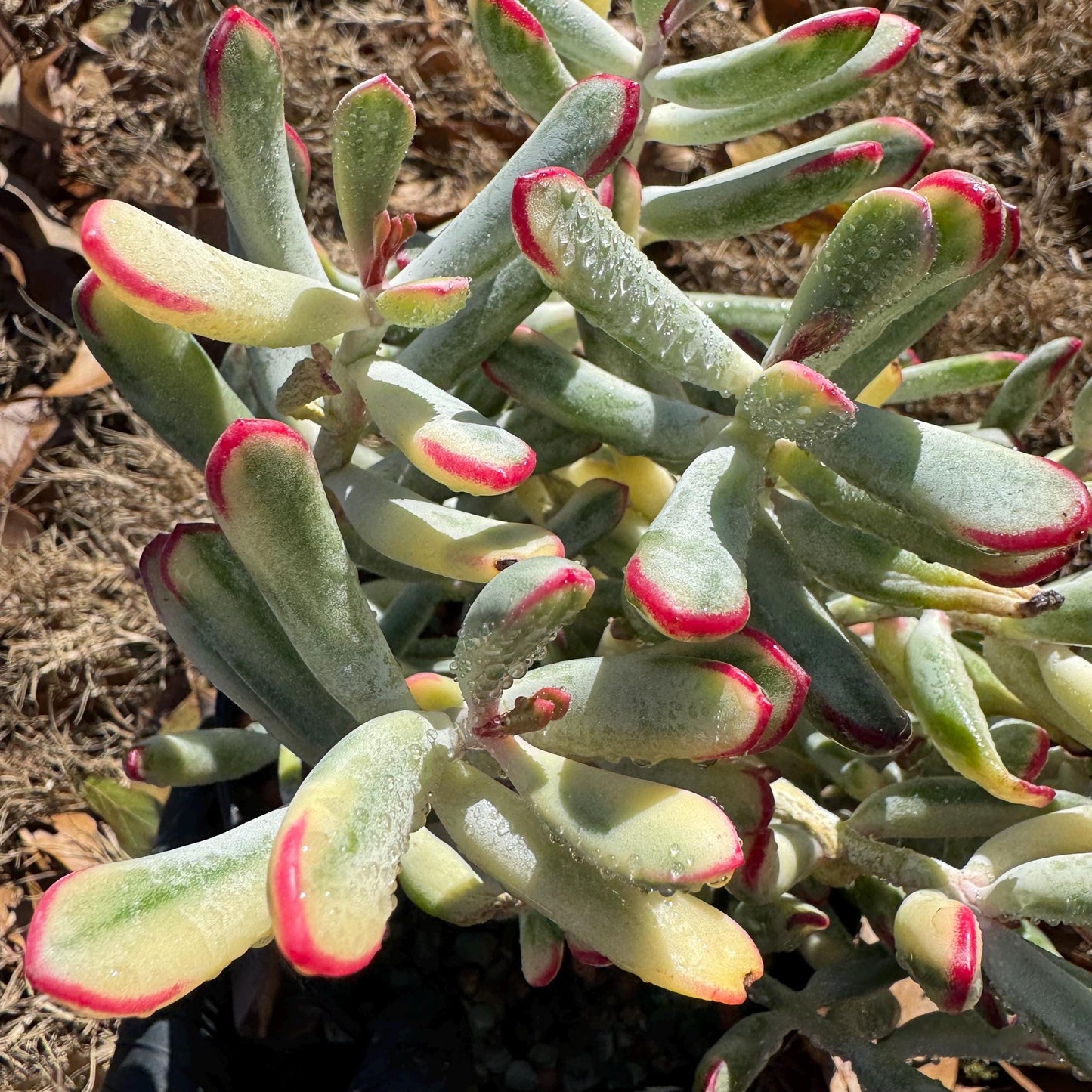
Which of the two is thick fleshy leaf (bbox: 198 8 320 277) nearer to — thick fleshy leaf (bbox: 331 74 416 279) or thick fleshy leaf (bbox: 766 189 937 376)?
thick fleshy leaf (bbox: 331 74 416 279)

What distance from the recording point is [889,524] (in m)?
0.80

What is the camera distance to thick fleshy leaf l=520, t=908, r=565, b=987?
32.4 inches

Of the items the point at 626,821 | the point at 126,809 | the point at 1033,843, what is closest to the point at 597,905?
the point at 626,821

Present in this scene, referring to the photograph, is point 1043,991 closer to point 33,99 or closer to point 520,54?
point 520,54

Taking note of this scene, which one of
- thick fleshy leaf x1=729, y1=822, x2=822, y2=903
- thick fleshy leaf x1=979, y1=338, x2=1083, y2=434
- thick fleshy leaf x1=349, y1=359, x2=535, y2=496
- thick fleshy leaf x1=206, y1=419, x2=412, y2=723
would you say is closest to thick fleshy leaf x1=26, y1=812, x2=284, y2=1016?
thick fleshy leaf x1=206, y1=419, x2=412, y2=723

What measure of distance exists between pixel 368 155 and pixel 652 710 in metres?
0.42

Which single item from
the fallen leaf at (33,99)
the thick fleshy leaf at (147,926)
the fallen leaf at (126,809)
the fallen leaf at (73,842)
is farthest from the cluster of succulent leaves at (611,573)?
the fallen leaf at (33,99)

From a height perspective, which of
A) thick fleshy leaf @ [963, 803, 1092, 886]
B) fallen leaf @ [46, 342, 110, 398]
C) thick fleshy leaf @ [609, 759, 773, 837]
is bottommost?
fallen leaf @ [46, 342, 110, 398]

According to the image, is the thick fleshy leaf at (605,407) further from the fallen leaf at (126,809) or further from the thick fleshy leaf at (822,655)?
the fallen leaf at (126,809)

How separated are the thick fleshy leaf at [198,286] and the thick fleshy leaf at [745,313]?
471 mm

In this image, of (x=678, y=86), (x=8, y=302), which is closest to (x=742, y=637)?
(x=678, y=86)

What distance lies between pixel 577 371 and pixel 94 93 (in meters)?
1.33

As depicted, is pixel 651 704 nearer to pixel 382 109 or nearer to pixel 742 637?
pixel 742 637

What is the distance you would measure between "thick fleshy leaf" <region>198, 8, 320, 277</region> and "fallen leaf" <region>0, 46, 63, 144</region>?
3.64 ft
